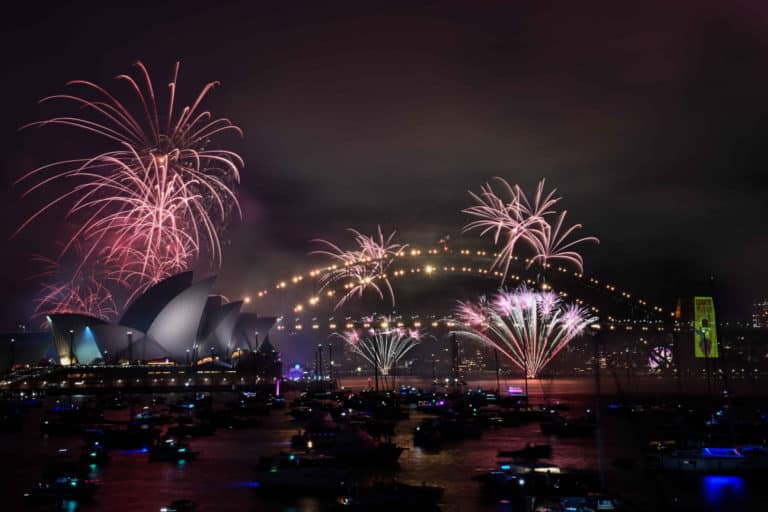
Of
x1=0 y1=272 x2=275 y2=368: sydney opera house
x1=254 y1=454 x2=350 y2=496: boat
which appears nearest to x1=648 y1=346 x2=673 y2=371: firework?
x1=0 y1=272 x2=275 y2=368: sydney opera house

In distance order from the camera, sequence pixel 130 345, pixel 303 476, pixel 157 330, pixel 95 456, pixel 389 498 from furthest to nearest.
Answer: pixel 130 345
pixel 157 330
pixel 95 456
pixel 303 476
pixel 389 498

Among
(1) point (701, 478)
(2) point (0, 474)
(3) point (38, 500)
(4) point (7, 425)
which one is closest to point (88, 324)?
(4) point (7, 425)

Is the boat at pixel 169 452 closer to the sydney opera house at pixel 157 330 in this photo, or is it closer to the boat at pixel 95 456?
the boat at pixel 95 456

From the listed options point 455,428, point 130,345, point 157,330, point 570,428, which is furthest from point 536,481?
point 130,345

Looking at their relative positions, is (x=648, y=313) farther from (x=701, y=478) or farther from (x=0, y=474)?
(x=0, y=474)

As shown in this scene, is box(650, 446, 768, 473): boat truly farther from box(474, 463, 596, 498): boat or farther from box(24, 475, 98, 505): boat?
box(24, 475, 98, 505): boat

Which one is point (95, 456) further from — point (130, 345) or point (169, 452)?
point (130, 345)

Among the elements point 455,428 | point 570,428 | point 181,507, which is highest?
point 181,507
